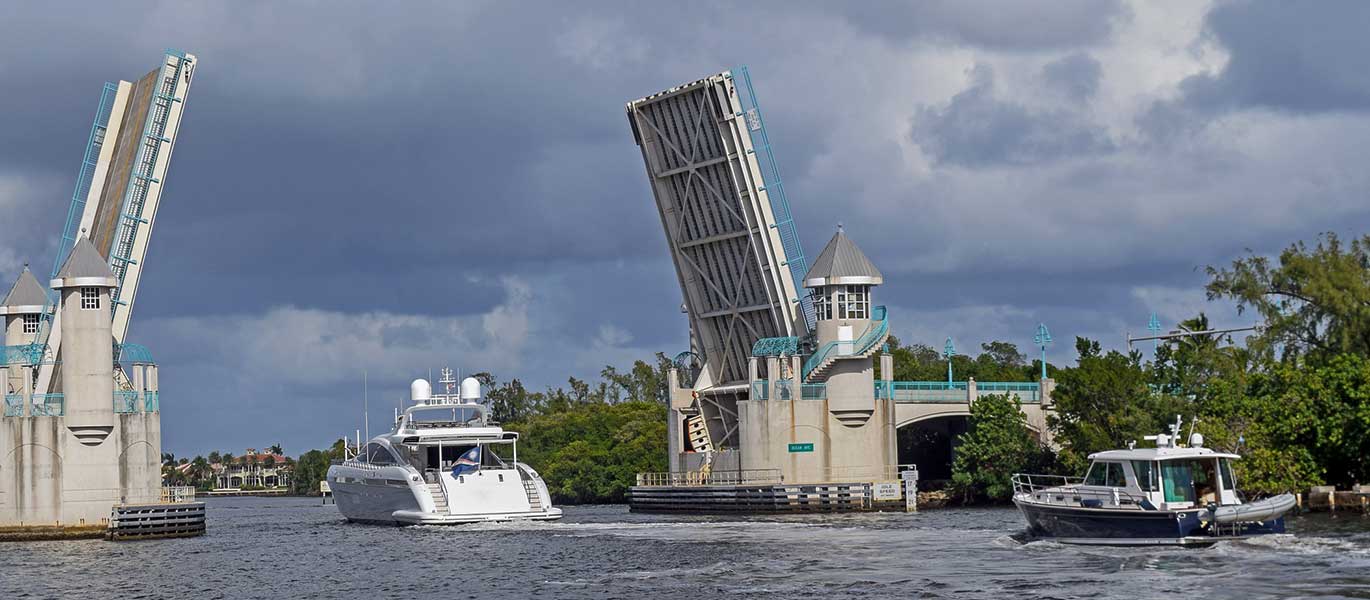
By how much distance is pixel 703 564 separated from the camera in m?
38.9

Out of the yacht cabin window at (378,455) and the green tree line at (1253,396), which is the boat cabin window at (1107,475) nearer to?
the green tree line at (1253,396)

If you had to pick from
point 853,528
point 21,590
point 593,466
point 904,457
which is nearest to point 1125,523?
point 853,528

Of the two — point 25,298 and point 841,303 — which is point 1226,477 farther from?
point 25,298

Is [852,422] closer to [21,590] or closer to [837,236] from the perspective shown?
[837,236]

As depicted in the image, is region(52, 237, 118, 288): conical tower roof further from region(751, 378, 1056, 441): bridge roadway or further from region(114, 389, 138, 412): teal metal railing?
region(751, 378, 1056, 441): bridge roadway

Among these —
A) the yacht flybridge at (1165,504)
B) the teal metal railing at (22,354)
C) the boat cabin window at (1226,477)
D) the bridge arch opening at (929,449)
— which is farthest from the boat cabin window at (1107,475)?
the bridge arch opening at (929,449)

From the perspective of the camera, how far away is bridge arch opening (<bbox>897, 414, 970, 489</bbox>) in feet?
247

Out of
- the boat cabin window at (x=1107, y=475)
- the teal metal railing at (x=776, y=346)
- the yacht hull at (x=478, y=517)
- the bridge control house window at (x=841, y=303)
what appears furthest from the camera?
the bridge control house window at (x=841, y=303)

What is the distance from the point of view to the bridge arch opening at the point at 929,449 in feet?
247

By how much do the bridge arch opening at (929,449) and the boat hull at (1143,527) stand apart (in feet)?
117

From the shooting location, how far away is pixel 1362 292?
5603 cm

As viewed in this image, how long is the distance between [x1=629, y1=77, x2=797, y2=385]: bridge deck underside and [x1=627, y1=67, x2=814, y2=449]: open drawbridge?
0.04 meters

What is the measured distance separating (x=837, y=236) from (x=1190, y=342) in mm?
12471

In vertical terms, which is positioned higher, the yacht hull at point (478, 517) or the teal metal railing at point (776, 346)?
the teal metal railing at point (776, 346)
